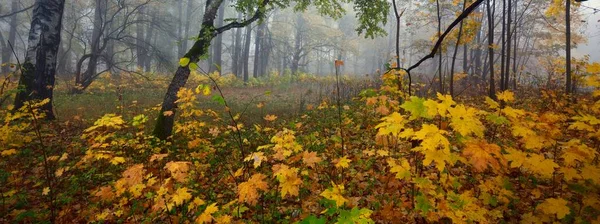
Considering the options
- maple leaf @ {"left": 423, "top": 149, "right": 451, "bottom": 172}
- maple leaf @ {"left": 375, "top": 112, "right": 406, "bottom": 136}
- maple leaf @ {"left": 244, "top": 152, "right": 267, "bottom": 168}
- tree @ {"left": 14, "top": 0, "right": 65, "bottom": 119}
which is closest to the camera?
maple leaf @ {"left": 423, "top": 149, "right": 451, "bottom": 172}

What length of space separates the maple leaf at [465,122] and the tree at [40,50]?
8.70m

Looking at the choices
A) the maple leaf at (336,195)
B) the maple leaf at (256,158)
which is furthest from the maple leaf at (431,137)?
the maple leaf at (256,158)

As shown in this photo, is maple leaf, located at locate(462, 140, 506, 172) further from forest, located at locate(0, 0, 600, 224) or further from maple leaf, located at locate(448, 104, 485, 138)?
maple leaf, located at locate(448, 104, 485, 138)

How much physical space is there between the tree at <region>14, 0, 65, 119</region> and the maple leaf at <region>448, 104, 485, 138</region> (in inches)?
343

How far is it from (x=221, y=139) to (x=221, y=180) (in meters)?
2.25

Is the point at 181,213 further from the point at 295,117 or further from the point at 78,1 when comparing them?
the point at 78,1

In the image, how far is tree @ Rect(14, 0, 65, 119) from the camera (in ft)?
22.7

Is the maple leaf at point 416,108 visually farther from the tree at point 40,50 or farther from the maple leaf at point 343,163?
the tree at point 40,50

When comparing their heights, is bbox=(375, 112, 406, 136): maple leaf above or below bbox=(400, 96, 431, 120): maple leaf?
below

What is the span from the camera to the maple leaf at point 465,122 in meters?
2.20

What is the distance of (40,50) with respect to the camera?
23.0 feet

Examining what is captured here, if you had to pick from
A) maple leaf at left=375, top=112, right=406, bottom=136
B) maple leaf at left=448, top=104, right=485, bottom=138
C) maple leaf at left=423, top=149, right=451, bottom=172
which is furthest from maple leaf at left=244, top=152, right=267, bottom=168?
maple leaf at left=448, top=104, right=485, bottom=138

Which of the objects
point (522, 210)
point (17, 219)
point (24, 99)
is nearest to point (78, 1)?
point (24, 99)

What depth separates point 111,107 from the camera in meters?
9.53
